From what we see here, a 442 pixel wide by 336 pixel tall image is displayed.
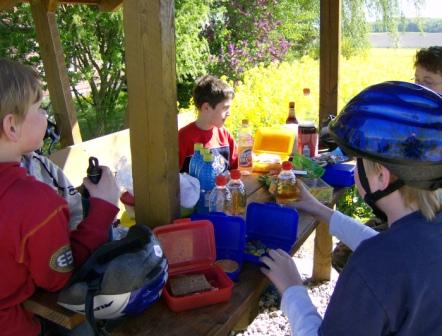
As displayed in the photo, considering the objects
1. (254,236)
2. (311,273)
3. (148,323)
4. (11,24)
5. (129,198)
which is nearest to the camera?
(148,323)

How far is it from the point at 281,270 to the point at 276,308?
2.21 m

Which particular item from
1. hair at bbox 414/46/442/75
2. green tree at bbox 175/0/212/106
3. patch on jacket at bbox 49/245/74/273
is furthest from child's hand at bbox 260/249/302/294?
green tree at bbox 175/0/212/106

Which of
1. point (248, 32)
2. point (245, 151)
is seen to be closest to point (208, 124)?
point (245, 151)

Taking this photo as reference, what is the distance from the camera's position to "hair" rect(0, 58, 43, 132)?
1.52 metres

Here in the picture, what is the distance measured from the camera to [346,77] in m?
7.97

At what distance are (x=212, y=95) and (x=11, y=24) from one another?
15.4 ft

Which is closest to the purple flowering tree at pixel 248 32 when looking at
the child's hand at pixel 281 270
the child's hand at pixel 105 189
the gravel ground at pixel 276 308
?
the gravel ground at pixel 276 308

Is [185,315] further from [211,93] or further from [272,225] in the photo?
[211,93]

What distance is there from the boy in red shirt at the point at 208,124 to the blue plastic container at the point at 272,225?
1586 millimetres

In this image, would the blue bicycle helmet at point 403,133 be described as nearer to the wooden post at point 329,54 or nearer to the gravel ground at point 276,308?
the gravel ground at point 276,308

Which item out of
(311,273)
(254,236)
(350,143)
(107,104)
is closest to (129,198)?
(254,236)

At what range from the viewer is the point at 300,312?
160 centimetres

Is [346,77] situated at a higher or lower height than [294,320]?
higher

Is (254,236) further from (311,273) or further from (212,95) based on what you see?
(311,273)
